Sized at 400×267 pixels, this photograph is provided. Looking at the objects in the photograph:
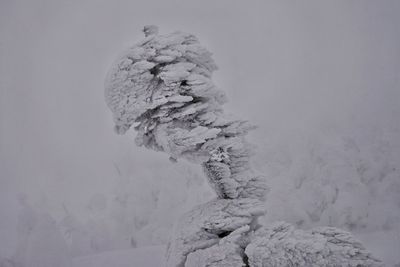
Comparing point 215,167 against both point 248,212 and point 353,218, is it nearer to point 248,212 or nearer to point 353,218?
point 248,212

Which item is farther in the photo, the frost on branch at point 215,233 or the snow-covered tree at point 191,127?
the snow-covered tree at point 191,127

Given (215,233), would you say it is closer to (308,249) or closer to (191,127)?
(308,249)

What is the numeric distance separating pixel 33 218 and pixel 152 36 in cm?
1511

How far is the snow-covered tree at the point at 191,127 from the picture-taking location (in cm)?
428

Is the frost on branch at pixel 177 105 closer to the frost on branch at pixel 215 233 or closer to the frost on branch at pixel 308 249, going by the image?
the frost on branch at pixel 215 233

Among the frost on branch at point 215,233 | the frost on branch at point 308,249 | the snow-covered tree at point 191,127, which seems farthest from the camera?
the snow-covered tree at point 191,127

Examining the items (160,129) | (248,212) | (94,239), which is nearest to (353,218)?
(248,212)

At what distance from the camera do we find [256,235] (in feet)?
13.7

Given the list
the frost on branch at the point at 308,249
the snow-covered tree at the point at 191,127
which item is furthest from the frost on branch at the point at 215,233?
the frost on branch at the point at 308,249

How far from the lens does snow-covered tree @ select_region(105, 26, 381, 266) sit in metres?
4.28

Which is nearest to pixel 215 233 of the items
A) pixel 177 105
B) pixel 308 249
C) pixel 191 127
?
pixel 308 249

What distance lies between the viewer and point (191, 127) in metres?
4.58

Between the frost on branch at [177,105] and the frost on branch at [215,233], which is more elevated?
the frost on branch at [177,105]

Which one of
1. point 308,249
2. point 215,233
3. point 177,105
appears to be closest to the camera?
point 308,249
